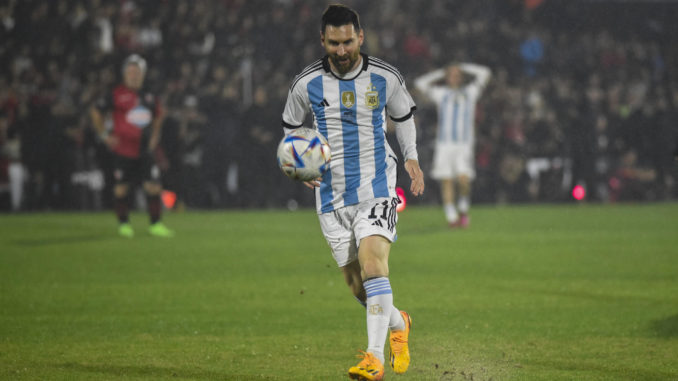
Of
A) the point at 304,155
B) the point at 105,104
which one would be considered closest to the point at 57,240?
the point at 105,104

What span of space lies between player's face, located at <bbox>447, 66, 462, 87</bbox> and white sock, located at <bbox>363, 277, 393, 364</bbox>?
10.9 m

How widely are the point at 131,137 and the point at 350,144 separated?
9193 millimetres

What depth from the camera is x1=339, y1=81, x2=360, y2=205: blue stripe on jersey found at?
5.79 meters

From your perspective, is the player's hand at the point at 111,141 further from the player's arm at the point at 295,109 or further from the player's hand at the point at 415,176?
the player's hand at the point at 415,176

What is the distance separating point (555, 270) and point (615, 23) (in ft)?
58.9

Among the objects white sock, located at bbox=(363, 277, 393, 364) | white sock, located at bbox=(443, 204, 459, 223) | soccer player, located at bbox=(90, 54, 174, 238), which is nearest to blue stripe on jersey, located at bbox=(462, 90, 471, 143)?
white sock, located at bbox=(443, 204, 459, 223)

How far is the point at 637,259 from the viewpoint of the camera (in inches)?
456

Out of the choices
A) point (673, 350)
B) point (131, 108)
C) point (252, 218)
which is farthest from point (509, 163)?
point (673, 350)

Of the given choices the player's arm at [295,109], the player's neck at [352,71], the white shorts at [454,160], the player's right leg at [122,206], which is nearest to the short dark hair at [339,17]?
the player's neck at [352,71]

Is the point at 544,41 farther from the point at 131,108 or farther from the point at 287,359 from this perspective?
the point at 287,359

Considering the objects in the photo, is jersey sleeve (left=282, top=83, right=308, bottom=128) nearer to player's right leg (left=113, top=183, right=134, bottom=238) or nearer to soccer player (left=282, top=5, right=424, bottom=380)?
soccer player (left=282, top=5, right=424, bottom=380)

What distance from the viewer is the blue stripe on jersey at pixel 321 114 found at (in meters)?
5.83

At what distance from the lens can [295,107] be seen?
597 centimetres

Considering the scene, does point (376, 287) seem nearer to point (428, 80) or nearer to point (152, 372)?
point (152, 372)
